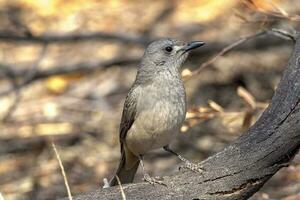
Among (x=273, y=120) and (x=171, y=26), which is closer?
(x=273, y=120)

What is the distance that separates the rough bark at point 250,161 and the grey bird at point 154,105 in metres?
0.60

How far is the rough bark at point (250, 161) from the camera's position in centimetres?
477

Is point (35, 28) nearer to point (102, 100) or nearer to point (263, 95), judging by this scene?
point (102, 100)

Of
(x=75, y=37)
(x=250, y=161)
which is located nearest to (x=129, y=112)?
(x=250, y=161)

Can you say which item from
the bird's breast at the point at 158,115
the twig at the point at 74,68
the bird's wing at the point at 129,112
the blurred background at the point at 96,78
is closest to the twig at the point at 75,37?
the blurred background at the point at 96,78

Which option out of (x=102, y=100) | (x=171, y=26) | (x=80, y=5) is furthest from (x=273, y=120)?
(x=80, y=5)

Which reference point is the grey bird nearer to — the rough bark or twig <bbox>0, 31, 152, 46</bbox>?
the rough bark

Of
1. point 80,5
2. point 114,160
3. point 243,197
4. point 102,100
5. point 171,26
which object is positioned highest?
point 80,5

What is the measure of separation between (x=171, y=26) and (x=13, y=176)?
9.84 ft

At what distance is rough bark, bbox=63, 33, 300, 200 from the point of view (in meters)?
4.77

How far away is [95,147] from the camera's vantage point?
927 cm

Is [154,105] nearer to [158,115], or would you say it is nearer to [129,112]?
[158,115]

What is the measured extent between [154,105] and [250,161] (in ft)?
3.70

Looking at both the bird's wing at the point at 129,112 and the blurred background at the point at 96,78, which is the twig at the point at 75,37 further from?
the bird's wing at the point at 129,112
